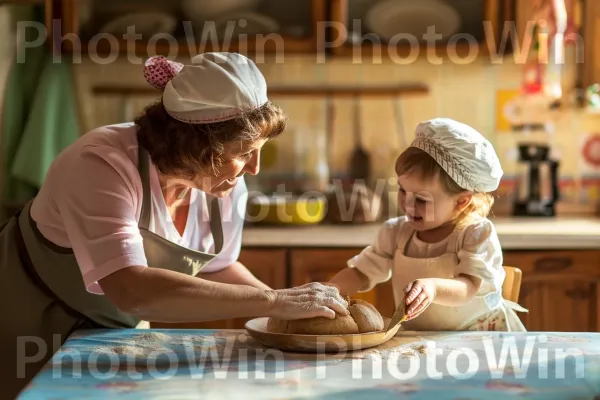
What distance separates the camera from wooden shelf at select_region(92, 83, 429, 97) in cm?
360

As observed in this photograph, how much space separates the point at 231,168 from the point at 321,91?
1868mm

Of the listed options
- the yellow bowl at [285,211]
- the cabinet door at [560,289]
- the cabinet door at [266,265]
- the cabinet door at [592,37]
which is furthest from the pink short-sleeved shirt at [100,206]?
the cabinet door at [592,37]

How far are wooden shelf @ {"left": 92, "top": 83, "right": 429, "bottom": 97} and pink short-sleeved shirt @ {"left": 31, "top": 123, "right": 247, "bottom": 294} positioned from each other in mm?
1723

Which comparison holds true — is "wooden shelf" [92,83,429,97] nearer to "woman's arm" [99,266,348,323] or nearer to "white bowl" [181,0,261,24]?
"white bowl" [181,0,261,24]

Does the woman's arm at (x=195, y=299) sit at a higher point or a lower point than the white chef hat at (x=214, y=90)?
lower

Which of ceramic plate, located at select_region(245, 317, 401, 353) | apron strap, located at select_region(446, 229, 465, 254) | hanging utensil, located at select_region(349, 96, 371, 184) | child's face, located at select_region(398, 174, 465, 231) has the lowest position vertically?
ceramic plate, located at select_region(245, 317, 401, 353)

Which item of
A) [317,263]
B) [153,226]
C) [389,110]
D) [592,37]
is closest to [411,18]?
[389,110]

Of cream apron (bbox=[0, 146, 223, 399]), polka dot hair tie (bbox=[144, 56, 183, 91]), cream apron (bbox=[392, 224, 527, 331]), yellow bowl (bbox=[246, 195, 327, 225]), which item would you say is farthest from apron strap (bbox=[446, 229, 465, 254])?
yellow bowl (bbox=[246, 195, 327, 225])

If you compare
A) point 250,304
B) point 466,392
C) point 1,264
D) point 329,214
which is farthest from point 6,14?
point 466,392

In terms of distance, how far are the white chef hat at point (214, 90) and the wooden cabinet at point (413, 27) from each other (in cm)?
161

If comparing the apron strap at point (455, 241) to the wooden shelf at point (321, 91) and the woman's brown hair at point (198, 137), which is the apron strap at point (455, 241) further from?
the wooden shelf at point (321, 91)

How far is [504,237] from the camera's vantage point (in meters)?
2.99

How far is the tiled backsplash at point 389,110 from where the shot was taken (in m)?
3.62

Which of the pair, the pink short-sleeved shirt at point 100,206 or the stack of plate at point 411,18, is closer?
the pink short-sleeved shirt at point 100,206
